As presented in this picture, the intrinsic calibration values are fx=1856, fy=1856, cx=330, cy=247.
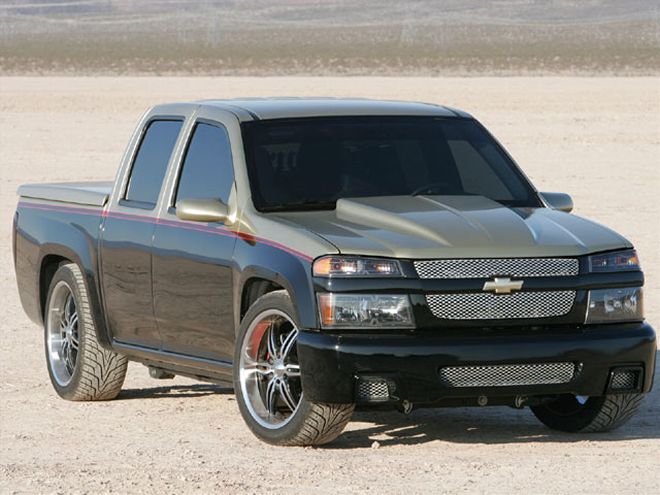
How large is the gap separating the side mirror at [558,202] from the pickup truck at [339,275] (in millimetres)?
15

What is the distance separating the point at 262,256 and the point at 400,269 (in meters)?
0.79

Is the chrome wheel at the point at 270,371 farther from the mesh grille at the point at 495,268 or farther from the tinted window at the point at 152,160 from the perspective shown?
the tinted window at the point at 152,160

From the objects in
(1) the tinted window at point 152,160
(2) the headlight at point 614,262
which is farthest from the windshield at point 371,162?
(2) the headlight at point 614,262

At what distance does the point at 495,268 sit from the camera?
8.35 m

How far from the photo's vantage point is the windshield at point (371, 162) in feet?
30.6

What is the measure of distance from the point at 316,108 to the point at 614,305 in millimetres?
2057

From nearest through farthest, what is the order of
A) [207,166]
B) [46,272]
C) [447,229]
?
[447,229] < [207,166] < [46,272]

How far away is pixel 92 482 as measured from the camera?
26.2 ft

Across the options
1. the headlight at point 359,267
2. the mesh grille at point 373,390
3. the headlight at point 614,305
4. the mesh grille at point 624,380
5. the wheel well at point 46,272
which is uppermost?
the headlight at point 359,267

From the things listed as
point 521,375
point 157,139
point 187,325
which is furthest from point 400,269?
point 157,139

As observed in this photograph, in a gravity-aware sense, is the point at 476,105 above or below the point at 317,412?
below

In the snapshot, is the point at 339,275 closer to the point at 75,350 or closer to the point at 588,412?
the point at 588,412

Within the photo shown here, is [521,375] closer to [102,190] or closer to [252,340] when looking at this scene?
[252,340]

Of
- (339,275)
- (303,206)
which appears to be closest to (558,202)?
(303,206)
